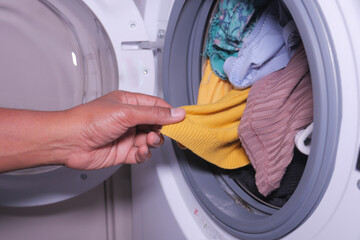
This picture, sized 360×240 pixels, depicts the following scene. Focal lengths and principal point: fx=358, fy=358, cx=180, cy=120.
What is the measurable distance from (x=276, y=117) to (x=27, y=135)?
436 millimetres

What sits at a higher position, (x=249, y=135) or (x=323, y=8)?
(x=323, y=8)

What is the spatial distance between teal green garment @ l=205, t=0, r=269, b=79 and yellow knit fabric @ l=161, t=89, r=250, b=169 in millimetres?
88

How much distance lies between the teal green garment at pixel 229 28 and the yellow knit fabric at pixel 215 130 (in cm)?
9

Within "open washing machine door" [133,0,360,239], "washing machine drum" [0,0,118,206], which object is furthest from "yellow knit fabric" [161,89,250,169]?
"washing machine drum" [0,0,118,206]

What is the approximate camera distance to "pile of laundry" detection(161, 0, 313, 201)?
0.56m

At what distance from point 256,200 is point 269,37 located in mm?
316

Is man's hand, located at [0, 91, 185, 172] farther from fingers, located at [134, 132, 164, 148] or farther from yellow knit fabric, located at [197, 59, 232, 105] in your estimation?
yellow knit fabric, located at [197, 59, 232, 105]

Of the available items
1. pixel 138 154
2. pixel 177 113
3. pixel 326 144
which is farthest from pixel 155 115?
pixel 326 144

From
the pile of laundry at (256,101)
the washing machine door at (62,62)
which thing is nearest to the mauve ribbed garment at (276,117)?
the pile of laundry at (256,101)

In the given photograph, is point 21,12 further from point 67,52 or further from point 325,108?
point 325,108

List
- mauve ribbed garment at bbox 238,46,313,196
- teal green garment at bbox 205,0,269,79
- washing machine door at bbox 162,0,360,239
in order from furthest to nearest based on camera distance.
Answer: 1. teal green garment at bbox 205,0,269,79
2. mauve ribbed garment at bbox 238,46,313,196
3. washing machine door at bbox 162,0,360,239

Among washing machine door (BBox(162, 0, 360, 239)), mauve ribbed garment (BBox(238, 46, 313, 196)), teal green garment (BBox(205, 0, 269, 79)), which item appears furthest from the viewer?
teal green garment (BBox(205, 0, 269, 79))

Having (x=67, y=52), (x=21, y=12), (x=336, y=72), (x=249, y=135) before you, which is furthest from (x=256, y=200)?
(x=21, y=12)

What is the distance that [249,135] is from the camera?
62 centimetres
